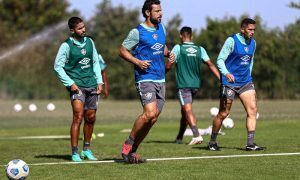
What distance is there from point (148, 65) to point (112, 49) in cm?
4612

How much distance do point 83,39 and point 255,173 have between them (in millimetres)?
3837

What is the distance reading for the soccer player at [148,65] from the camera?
11.0 metres

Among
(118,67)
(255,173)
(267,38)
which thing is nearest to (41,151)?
(255,173)

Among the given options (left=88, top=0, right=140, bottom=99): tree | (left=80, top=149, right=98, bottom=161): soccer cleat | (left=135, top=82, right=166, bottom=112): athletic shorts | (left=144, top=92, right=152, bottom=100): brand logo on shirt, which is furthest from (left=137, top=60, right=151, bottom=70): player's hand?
(left=88, top=0, right=140, bottom=99): tree

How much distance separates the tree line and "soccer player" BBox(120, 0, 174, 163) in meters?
35.3

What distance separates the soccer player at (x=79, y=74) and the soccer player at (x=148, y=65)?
115 centimetres

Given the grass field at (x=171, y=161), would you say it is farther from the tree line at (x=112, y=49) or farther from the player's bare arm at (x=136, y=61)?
the tree line at (x=112, y=49)

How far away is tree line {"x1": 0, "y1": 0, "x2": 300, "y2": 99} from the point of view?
4681cm

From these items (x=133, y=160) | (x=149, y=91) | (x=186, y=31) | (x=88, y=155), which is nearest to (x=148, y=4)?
(x=149, y=91)

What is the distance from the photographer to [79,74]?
12.1 m

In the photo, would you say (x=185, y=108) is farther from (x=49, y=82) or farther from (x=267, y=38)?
(x=49, y=82)

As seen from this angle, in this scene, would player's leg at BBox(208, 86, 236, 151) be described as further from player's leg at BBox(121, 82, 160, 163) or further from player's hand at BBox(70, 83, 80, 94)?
player's hand at BBox(70, 83, 80, 94)

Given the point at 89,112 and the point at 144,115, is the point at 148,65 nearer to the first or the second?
the point at 144,115

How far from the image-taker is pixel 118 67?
5425 centimetres
